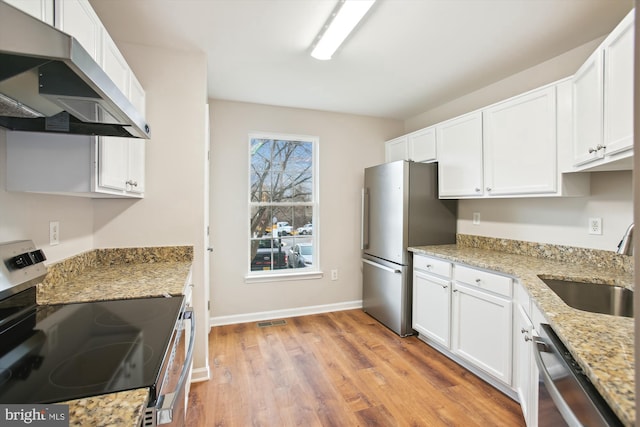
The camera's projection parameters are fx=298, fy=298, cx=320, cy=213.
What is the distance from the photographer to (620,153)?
57.3 inches

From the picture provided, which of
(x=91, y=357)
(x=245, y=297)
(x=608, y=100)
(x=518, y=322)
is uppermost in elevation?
(x=608, y=100)

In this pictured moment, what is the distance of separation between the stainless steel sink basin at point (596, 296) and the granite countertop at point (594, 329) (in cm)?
3

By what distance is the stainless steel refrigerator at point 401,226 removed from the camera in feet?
9.84

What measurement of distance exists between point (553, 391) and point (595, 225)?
1680mm

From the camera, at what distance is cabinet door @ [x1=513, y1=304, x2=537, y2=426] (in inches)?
63.4

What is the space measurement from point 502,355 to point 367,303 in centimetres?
176

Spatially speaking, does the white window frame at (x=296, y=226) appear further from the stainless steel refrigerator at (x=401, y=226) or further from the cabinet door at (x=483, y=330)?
the cabinet door at (x=483, y=330)

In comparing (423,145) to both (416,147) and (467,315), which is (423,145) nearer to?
(416,147)

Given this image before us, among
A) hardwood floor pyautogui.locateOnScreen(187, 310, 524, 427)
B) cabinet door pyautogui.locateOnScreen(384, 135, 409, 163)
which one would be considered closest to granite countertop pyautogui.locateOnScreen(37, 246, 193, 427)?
hardwood floor pyautogui.locateOnScreen(187, 310, 524, 427)

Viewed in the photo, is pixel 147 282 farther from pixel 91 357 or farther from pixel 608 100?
pixel 608 100

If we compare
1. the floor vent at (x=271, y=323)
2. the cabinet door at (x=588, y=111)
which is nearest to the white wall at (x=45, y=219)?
the floor vent at (x=271, y=323)

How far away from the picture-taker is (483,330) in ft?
7.27

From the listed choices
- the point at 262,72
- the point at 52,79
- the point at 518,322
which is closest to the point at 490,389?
the point at 518,322

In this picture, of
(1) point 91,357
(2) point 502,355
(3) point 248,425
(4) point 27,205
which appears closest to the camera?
(1) point 91,357
